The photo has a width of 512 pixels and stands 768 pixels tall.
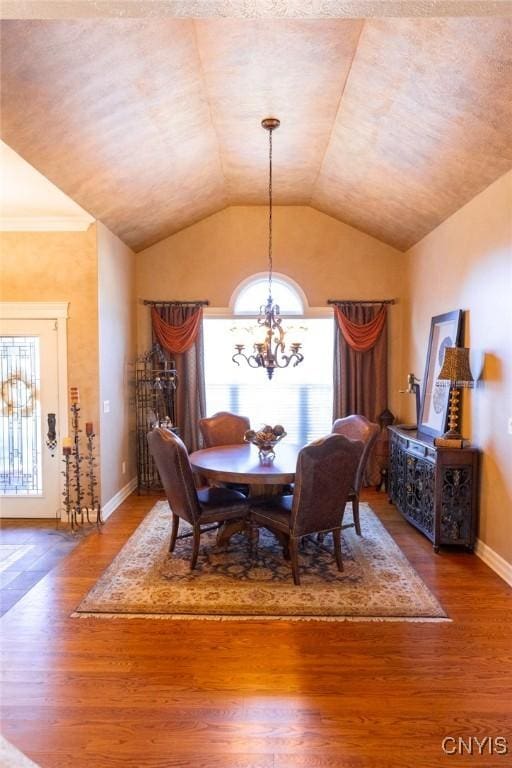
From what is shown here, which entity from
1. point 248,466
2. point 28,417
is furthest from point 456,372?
point 28,417

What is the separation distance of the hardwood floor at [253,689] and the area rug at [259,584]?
0.38 feet

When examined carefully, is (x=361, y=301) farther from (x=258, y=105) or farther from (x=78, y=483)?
(x=78, y=483)

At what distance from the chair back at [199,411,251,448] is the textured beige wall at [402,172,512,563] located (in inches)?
87.2

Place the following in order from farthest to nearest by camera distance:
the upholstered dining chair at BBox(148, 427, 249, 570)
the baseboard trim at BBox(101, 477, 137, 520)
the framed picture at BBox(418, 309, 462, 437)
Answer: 1. the baseboard trim at BBox(101, 477, 137, 520)
2. the framed picture at BBox(418, 309, 462, 437)
3. the upholstered dining chair at BBox(148, 427, 249, 570)

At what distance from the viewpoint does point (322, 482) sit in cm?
314

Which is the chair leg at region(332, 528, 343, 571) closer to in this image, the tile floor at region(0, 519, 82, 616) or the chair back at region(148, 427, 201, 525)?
the chair back at region(148, 427, 201, 525)

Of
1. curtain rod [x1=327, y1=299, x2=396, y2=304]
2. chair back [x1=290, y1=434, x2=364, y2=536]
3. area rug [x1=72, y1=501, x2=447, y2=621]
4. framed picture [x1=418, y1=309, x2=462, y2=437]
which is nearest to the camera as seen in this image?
area rug [x1=72, y1=501, x2=447, y2=621]

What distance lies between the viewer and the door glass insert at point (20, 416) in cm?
451

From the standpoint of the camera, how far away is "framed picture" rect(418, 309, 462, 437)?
419 centimetres

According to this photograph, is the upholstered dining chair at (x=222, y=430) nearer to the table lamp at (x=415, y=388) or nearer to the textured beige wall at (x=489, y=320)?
the table lamp at (x=415, y=388)

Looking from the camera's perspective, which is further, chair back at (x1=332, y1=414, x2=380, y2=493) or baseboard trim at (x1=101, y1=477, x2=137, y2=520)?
baseboard trim at (x1=101, y1=477, x2=137, y2=520)

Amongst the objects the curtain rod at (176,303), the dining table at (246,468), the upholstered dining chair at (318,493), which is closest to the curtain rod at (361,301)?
the curtain rod at (176,303)

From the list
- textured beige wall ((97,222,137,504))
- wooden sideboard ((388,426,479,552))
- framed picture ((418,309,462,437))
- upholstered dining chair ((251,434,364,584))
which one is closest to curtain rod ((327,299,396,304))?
framed picture ((418,309,462,437))

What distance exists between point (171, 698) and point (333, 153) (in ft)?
14.3
